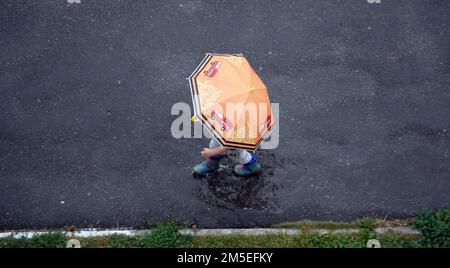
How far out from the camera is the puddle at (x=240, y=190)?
20.8 ft

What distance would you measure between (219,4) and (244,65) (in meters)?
2.71

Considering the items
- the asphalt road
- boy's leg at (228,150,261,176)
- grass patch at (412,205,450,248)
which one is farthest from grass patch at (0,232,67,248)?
grass patch at (412,205,450,248)

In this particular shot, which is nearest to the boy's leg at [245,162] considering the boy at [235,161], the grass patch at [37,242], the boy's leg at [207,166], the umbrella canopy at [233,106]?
the boy at [235,161]

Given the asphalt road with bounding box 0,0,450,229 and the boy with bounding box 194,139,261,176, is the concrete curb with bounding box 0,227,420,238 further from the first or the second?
the boy with bounding box 194,139,261,176

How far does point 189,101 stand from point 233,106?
197 cm

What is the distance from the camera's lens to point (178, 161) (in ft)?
21.6

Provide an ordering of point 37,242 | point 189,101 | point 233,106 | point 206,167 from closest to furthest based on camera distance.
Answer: point 233,106 → point 37,242 → point 206,167 → point 189,101

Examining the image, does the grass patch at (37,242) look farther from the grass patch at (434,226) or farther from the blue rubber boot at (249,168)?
the grass patch at (434,226)

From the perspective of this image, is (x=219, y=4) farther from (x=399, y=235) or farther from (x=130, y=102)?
(x=399, y=235)

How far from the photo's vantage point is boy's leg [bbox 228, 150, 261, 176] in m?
5.87

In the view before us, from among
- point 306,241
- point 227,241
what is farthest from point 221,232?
point 306,241

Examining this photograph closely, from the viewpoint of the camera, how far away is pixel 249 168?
628 centimetres

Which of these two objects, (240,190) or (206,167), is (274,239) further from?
(206,167)

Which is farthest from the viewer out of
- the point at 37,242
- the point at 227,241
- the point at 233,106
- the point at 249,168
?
the point at 249,168
